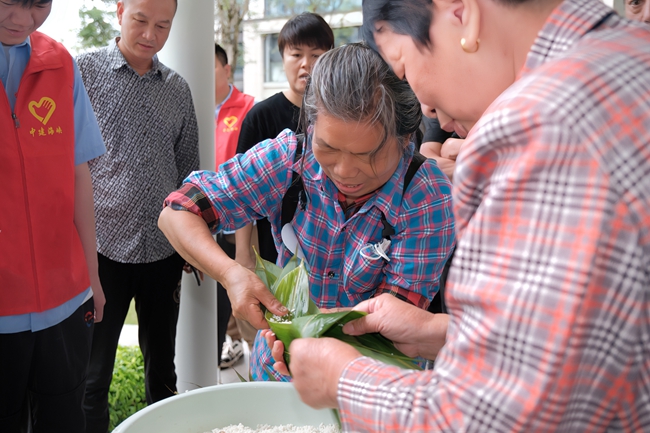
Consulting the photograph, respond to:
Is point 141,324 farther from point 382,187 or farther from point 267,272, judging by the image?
point 382,187

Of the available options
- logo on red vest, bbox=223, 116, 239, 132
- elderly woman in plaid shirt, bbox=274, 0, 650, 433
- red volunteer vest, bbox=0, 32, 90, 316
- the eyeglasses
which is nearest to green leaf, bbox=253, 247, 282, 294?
the eyeglasses

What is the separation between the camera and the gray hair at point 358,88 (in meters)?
1.50

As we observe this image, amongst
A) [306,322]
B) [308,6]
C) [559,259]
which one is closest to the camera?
[559,259]

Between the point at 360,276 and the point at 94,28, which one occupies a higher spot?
the point at 94,28

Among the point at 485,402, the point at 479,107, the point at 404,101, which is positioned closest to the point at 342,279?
the point at 404,101

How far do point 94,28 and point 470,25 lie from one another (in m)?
4.38

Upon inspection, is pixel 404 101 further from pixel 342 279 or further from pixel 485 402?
pixel 485 402

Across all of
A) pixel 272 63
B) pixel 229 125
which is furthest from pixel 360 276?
pixel 272 63

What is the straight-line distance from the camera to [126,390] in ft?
9.98

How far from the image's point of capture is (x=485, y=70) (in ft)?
2.65

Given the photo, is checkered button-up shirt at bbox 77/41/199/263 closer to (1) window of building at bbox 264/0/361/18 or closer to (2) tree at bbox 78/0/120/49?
(2) tree at bbox 78/0/120/49

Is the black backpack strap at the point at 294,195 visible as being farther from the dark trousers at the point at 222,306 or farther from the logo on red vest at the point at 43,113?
the dark trousers at the point at 222,306

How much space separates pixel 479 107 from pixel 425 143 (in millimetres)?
2004

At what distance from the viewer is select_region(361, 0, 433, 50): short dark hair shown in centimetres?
85
